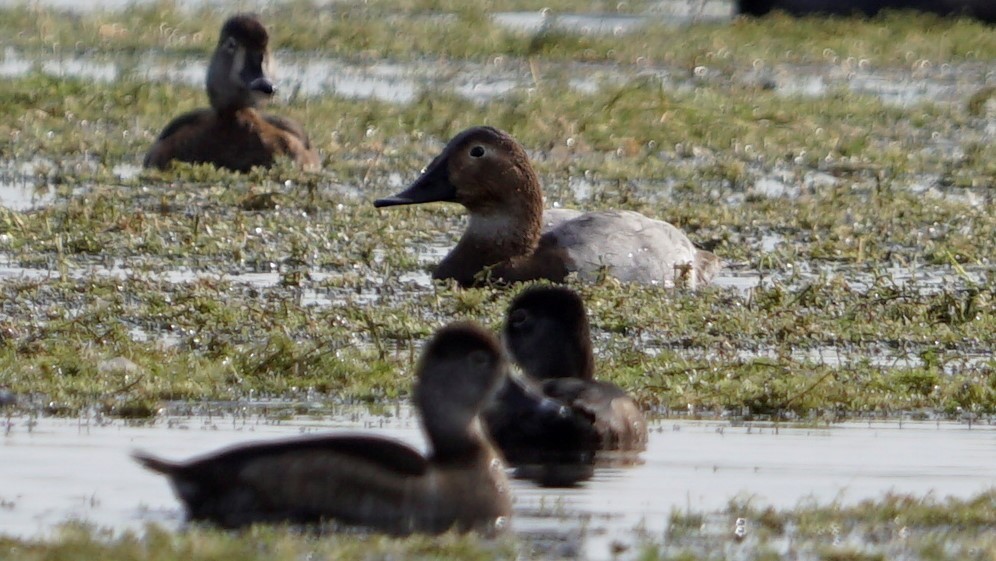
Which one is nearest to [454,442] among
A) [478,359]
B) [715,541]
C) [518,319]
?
[478,359]

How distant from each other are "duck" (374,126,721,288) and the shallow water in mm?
3351

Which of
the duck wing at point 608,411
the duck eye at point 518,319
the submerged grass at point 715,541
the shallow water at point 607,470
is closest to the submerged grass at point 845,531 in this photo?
the submerged grass at point 715,541

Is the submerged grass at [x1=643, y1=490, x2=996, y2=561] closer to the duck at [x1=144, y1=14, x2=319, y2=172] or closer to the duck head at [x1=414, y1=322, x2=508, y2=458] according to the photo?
the duck head at [x1=414, y1=322, x2=508, y2=458]

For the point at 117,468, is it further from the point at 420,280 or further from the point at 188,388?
the point at 420,280

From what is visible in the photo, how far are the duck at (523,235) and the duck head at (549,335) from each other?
2648 mm

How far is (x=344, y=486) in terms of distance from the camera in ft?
21.9

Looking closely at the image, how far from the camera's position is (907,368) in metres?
9.86

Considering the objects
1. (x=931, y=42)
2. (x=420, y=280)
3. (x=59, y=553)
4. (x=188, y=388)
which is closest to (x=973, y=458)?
(x=188, y=388)

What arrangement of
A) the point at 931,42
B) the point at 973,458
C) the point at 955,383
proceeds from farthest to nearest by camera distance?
the point at 931,42
the point at 955,383
the point at 973,458

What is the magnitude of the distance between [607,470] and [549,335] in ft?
4.04

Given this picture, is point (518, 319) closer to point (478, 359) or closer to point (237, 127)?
point (478, 359)

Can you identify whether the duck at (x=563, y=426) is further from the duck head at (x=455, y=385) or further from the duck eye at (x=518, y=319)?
the duck head at (x=455, y=385)

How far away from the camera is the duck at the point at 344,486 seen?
6.60 metres

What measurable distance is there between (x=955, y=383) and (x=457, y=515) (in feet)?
10.9
